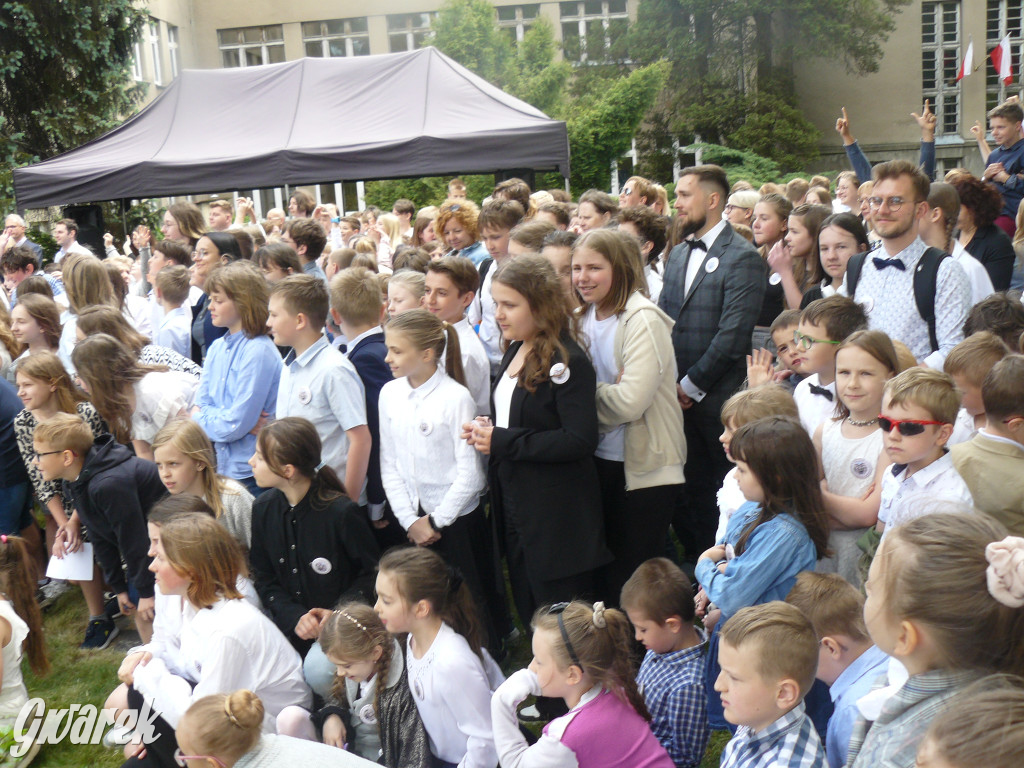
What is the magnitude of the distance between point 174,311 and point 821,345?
412 cm

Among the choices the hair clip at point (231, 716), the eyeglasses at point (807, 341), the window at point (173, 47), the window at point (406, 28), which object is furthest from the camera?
the window at point (406, 28)

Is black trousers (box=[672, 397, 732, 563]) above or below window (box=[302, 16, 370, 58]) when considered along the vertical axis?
below

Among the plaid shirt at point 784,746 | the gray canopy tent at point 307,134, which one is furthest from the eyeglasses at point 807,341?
the gray canopy tent at point 307,134

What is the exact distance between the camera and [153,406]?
4.79 metres

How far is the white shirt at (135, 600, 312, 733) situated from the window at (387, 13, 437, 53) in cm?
3051

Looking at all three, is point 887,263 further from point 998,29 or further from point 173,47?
point 173,47

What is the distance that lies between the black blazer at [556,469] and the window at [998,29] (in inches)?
1212

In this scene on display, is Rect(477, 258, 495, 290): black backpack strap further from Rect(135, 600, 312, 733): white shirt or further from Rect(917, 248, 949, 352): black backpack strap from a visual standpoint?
Rect(135, 600, 312, 733): white shirt

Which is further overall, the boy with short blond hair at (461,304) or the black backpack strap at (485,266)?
the black backpack strap at (485,266)

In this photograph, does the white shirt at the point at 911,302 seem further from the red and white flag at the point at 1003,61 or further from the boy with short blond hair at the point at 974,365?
the red and white flag at the point at 1003,61

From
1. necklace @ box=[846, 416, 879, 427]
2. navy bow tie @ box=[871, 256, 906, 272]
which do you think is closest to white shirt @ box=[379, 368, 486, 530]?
necklace @ box=[846, 416, 879, 427]

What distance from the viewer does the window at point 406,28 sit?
104 ft

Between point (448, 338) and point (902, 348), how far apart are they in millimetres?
1846

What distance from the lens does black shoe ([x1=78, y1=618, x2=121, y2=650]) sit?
4973 millimetres
